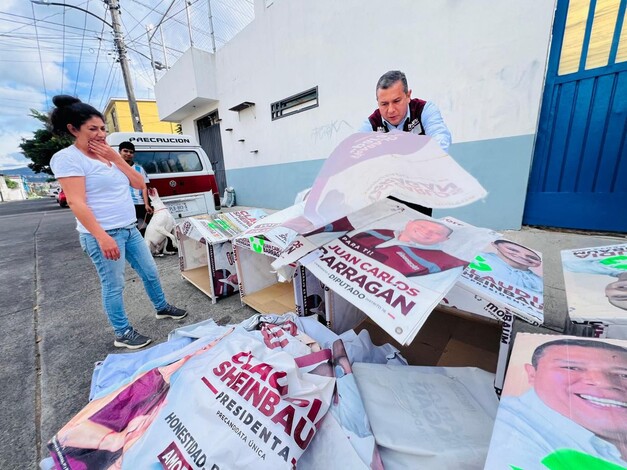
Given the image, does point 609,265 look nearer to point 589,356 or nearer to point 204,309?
point 589,356

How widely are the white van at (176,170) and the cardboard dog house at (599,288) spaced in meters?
4.62

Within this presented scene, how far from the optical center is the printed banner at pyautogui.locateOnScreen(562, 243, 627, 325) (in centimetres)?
83

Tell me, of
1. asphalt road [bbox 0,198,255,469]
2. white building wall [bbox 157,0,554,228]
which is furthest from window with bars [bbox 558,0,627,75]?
asphalt road [bbox 0,198,255,469]

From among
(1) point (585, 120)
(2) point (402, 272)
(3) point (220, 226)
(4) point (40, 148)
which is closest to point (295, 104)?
(3) point (220, 226)

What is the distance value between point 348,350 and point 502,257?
87cm

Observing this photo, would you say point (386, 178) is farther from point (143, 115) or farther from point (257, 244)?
point (143, 115)

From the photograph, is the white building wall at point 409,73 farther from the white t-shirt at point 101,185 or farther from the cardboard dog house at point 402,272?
the white t-shirt at point 101,185

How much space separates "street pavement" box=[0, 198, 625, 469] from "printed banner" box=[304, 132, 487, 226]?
46.9 inches

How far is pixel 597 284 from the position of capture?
3.26 feet

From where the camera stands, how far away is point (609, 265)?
1096 mm

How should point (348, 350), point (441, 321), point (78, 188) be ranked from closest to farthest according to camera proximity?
point (348, 350)
point (78, 188)
point (441, 321)

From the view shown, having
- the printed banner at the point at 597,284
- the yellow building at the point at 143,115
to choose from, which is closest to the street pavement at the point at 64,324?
the printed banner at the point at 597,284

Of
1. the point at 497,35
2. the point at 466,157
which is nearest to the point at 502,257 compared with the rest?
the point at 466,157

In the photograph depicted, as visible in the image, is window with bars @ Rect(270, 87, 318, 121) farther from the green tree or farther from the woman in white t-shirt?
the green tree
